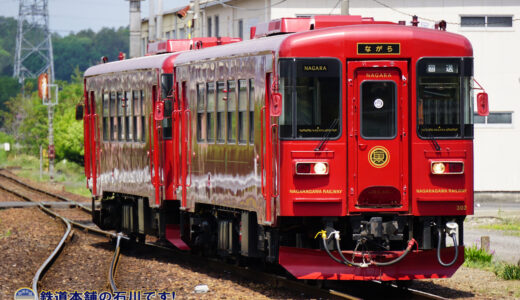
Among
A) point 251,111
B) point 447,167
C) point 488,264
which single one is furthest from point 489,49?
point 447,167

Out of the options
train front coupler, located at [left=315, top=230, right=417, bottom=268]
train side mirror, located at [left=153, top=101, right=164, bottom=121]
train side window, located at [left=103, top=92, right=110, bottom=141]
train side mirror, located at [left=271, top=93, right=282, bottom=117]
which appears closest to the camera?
train side mirror, located at [left=271, top=93, right=282, bottom=117]

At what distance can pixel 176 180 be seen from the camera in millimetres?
17016

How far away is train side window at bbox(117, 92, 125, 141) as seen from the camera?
1927cm

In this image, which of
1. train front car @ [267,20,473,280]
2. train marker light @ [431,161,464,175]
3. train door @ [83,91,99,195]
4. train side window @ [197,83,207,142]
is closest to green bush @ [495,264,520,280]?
train front car @ [267,20,473,280]

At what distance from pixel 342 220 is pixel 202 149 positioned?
3.47 meters

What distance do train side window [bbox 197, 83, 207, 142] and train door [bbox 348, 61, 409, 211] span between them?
11.5 feet

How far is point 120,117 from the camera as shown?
19.4 meters

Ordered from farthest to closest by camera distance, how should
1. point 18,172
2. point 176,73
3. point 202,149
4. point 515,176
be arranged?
point 18,172 → point 515,176 → point 176,73 → point 202,149

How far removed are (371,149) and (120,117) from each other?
770 centimetres

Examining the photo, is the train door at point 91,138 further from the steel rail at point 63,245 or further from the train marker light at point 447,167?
the train marker light at point 447,167

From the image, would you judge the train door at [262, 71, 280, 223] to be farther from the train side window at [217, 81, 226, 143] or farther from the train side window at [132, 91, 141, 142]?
the train side window at [132, 91, 141, 142]

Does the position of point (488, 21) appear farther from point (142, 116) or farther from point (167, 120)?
point (167, 120)

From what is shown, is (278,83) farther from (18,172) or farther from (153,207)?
(18,172)

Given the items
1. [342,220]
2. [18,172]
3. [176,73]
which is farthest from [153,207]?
[18,172]
